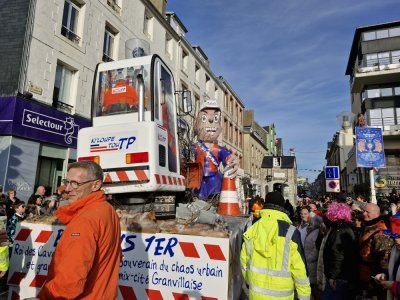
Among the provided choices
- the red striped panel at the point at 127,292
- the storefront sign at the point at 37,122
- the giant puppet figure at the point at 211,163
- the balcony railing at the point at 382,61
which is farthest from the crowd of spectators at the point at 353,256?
the balcony railing at the point at 382,61

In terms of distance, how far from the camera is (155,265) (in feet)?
11.6

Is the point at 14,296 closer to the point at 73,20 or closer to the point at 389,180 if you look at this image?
the point at 73,20

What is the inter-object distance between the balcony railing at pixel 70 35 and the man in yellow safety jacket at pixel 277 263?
1180cm

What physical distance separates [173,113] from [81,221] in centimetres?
371

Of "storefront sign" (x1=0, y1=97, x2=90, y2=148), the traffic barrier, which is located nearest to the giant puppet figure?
the traffic barrier

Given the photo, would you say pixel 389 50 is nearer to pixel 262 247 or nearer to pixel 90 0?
pixel 90 0

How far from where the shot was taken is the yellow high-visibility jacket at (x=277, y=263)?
2.98 m

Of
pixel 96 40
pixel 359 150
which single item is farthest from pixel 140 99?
pixel 96 40

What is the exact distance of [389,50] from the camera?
2528cm

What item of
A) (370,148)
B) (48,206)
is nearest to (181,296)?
(48,206)

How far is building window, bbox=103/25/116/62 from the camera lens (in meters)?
14.2

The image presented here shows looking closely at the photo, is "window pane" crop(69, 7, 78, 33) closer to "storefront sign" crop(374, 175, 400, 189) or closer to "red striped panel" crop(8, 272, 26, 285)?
"red striped panel" crop(8, 272, 26, 285)

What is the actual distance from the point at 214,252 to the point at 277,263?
27.9 inches

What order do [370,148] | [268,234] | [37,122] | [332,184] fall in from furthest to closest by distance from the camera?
[332,184], [370,148], [37,122], [268,234]
